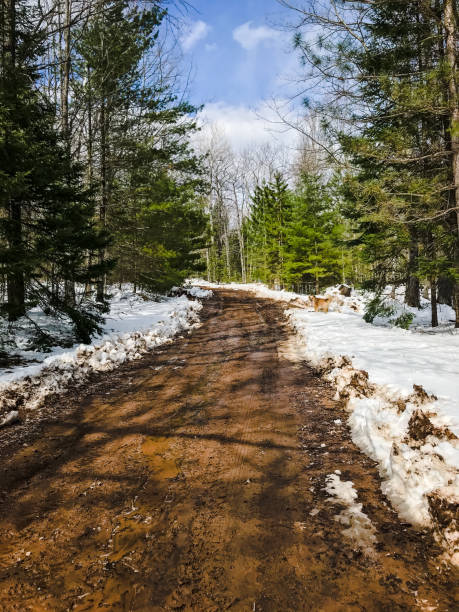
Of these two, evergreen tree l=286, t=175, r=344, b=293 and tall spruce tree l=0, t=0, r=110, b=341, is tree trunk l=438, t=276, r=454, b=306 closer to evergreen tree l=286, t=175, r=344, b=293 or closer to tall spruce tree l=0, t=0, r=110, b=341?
evergreen tree l=286, t=175, r=344, b=293

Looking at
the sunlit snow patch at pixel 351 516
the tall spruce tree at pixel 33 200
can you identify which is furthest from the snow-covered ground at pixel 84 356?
the sunlit snow patch at pixel 351 516

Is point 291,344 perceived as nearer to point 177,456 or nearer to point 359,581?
point 177,456

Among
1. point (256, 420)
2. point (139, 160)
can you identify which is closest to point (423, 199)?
point (256, 420)

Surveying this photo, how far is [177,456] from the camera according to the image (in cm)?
341

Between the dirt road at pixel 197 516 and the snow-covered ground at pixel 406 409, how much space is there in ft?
0.60

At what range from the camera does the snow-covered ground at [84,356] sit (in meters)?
4.78

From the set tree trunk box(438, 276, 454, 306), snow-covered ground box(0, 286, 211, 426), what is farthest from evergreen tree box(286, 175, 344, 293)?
snow-covered ground box(0, 286, 211, 426)

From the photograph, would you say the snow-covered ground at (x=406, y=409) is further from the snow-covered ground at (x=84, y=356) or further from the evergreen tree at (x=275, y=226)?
the evergreen tree at (x=275, y=226)

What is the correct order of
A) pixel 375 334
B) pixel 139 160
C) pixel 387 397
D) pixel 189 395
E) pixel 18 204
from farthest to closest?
pixel 139 160 → pixel 375 334 → pixel 18 204 → pixel 189 395 → pixel 387 397

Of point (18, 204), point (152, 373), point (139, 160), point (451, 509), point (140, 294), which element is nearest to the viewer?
point (451, 509)

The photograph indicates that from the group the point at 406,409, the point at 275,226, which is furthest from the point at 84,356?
the point at 275,226

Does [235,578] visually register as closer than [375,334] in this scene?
Yes

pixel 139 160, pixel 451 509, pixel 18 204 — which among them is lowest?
pixel 451 509

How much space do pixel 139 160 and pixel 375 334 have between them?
10753 mm
